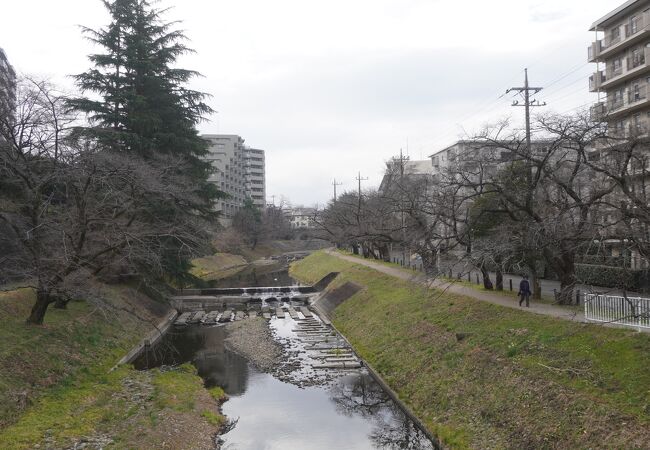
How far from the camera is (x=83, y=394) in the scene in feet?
46.8

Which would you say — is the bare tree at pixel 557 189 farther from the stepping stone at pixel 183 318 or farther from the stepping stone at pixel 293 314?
the stepping stone at pixel 183 318

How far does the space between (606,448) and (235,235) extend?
66.6 meters

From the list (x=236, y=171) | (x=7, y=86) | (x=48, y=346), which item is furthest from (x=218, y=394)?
(x=236, y=171)

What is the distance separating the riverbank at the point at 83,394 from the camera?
11492 millimetres

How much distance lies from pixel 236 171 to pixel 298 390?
99.6 m

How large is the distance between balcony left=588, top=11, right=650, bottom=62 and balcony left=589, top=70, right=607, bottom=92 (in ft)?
3.25

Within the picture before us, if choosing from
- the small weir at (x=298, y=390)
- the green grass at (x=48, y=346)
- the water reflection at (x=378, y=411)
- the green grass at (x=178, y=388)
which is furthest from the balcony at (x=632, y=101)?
the green grass at (x=48, y=346)

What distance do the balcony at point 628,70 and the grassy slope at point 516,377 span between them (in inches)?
758

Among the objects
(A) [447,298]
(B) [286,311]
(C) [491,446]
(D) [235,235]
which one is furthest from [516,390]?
(D) [235,235]

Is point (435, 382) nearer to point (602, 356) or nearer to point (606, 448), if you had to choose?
point (602, 356)

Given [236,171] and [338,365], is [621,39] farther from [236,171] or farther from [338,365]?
[236,171]

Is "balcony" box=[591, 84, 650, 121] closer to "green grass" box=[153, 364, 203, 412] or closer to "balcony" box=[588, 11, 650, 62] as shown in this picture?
"balcony" box=[588, 11, 650, 62]

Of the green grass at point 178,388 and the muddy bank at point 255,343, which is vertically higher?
the green grass at point 178,388

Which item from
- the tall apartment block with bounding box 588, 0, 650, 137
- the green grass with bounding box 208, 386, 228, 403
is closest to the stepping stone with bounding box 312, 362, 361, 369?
the green grass with bounding box 208, 386, 228, 403
